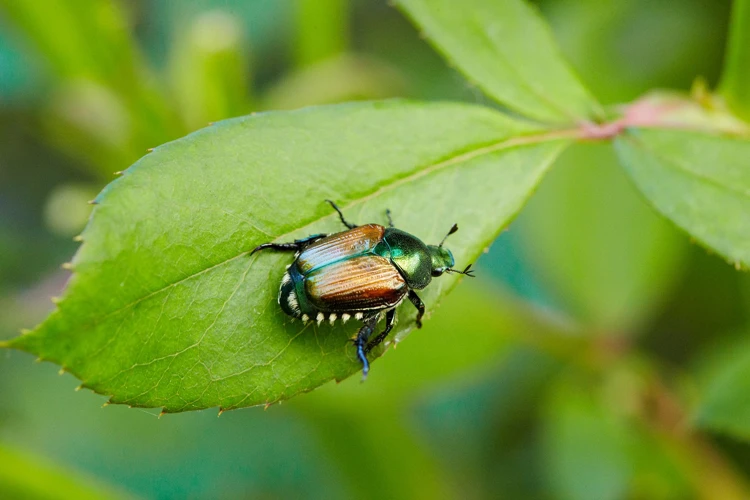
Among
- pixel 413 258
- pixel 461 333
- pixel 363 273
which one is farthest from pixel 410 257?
pixel 461 333

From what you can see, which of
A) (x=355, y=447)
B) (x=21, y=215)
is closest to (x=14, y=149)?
(x=21, y=215)

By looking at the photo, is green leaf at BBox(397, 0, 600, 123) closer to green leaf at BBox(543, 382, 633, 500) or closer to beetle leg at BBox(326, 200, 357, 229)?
beetle leg at BBox(326, 200, 357, 229)

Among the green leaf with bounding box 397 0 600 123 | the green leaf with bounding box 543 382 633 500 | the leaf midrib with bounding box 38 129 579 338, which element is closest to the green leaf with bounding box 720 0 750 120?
the green leaf with bounding box 397 0 600 123

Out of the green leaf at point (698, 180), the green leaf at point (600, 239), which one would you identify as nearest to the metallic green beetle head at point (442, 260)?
the green leaf at point (698, 180)

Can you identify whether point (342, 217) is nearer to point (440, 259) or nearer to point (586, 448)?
point (440, 259)

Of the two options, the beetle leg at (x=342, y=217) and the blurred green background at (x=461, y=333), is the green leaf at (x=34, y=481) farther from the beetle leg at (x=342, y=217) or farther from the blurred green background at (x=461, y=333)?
the beetle leg at (x=342, y=217)

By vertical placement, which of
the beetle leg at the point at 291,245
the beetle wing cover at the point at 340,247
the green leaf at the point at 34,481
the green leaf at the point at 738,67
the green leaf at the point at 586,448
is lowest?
the green leaf at the point at 34,481
